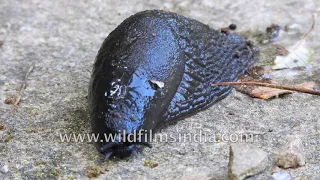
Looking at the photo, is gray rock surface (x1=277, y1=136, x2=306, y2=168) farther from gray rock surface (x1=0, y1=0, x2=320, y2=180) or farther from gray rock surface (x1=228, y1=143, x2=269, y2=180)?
gray rock surface (x1=228, y1=143, x2=269, y2=180)

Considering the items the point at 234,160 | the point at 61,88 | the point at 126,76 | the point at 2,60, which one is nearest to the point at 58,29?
the point at 2,60

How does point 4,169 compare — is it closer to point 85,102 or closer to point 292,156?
point 85,102

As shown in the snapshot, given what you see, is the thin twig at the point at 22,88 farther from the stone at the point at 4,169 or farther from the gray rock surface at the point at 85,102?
the stone at the point at 4,169

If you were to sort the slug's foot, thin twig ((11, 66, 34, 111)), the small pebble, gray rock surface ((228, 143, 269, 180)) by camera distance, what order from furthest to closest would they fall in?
thin twig ((11, 66, 34, 111)), the slug's foot, the small pebble, gray rock surface ((228, 143, 269, 180))

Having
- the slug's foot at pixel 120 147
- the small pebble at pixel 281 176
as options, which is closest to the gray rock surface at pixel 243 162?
the small pebble at pixel 281 176

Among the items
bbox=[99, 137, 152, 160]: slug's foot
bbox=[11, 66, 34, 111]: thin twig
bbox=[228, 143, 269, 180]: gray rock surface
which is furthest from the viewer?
bbox=[11, 66, 34, 111]: thin twig

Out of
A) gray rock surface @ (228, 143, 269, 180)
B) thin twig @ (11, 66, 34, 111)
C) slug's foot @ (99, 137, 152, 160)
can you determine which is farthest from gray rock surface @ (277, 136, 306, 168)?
thin twig @ (11, 66, 34, 111)

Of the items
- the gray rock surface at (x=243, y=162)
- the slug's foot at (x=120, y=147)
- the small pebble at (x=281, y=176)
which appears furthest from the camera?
the slug's foot at (x=120, y=147)

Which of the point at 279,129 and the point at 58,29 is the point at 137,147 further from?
the point at 58,29
